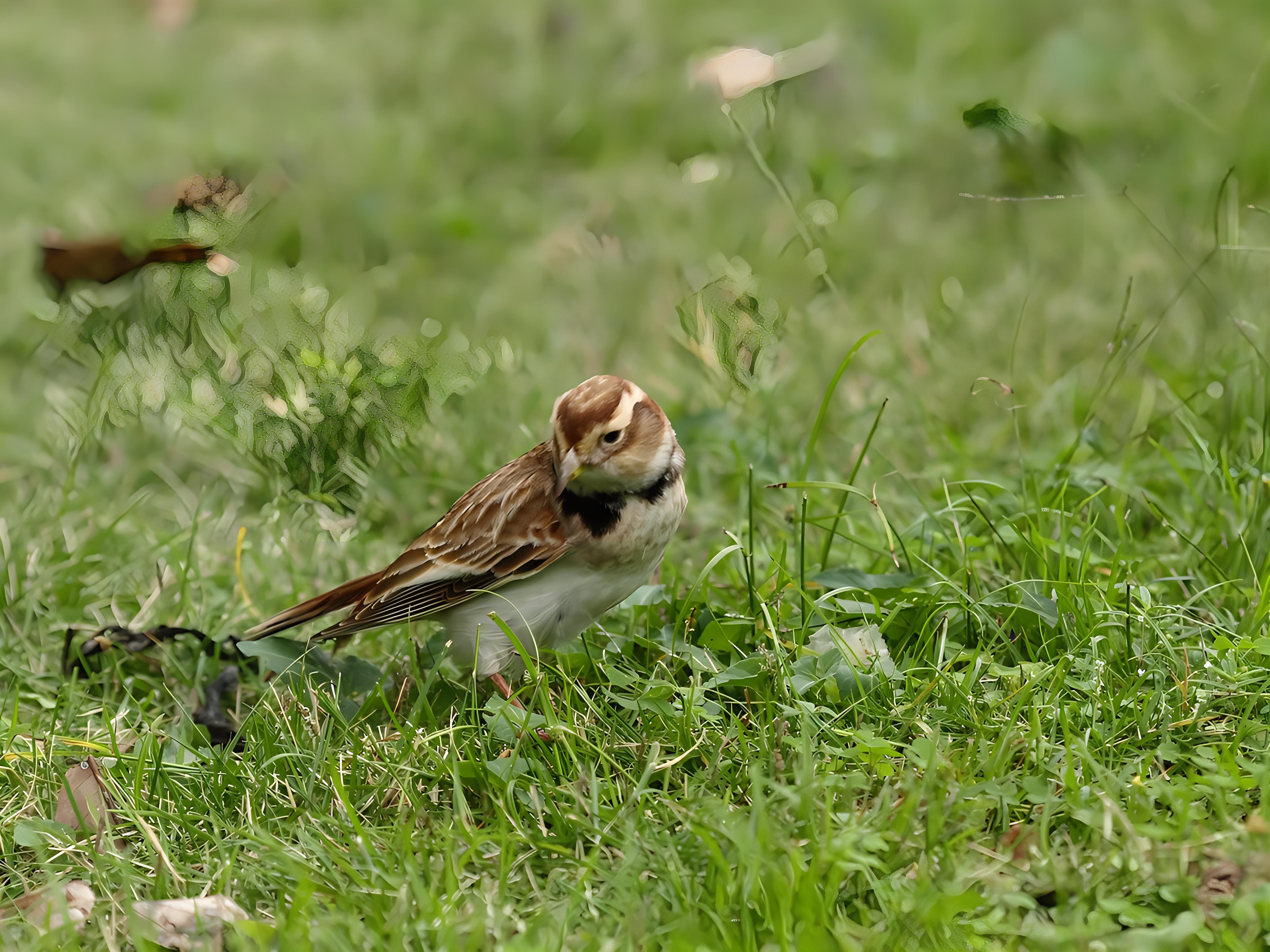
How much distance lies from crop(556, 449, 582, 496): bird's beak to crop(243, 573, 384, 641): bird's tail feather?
0.82 metres

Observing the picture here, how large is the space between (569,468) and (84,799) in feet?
5.36

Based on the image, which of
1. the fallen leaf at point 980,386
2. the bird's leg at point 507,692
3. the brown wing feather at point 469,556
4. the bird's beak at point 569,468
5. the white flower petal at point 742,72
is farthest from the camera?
the white flower petal at point 742,72

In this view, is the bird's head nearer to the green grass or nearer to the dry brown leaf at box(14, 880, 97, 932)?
the green grass

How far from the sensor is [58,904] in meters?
3.38

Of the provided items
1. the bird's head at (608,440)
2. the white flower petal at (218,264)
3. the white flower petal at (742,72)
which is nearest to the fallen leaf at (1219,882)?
the bird's head at (608,440)

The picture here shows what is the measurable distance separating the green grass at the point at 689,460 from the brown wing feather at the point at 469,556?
0.74 feet

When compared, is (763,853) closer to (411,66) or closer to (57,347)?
(57,347)

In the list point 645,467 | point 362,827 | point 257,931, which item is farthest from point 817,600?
point 257,931

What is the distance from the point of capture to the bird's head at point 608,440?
4.03 meters

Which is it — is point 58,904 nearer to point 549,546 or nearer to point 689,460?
point 549,546

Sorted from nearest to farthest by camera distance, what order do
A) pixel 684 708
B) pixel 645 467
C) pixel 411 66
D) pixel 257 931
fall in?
pixel 257 931 < pixel 684 708 < pixel 645 467 < pixel 411 66

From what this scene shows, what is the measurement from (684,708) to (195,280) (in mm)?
2956

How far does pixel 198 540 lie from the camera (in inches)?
212

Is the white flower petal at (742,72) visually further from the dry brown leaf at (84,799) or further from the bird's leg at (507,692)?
the dry brown leaf at (84,799)
